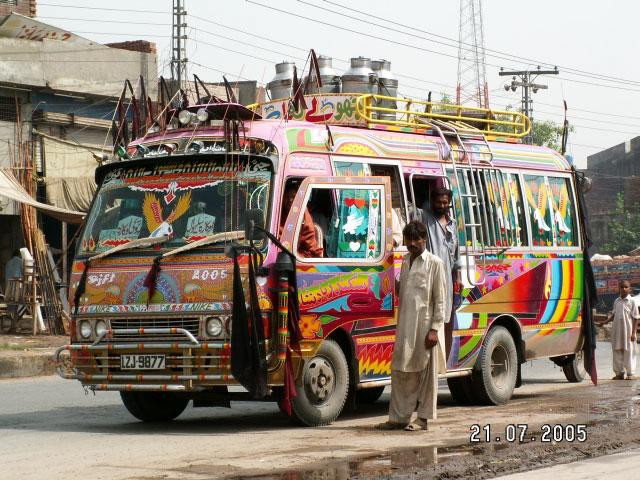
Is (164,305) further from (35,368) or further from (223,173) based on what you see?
(35,368)

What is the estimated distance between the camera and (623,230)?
65312mm

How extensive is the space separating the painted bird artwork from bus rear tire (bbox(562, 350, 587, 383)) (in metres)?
6.70

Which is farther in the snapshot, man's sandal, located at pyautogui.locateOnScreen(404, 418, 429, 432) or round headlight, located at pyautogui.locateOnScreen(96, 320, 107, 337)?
round headlight, located at pyautogui.locateOnScreen(96, 320, 107, 337)

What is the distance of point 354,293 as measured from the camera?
10.3 metres

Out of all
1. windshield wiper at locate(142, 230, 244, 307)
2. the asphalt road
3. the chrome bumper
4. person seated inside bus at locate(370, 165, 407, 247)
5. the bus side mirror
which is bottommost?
the asphalt road

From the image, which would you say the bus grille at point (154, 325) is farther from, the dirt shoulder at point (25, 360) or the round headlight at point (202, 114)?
the dirt shoulder at point (25, 360)

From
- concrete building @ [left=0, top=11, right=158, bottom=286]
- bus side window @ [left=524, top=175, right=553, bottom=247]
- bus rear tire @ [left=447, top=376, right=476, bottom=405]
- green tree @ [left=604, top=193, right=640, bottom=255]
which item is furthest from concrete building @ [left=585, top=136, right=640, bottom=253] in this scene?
bus rear tire @ [left=447, top=376, right=476, bottom=405]

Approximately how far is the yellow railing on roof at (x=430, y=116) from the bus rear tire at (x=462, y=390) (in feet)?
8.44

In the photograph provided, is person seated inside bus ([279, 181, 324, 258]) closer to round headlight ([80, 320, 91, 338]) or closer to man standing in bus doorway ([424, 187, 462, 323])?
man standing in bus doorway ([424, 187, 462, 323])

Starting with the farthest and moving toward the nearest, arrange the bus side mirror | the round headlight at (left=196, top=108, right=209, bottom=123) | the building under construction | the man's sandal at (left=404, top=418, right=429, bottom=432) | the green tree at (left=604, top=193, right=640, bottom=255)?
the green tree at (left=604, top=193, right=640, bottom=255) < the building under construction < the round headlight at (left=196, top=108, right=209, bottom=123) < the man's sandal at (left=404, top=418, right=429, bottom=432) < the bus side mirror

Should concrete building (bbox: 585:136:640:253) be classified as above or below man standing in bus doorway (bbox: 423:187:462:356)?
above

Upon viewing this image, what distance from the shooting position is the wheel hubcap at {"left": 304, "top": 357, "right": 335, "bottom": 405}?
32.6 ft

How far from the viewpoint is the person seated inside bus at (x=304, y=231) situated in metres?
9.97

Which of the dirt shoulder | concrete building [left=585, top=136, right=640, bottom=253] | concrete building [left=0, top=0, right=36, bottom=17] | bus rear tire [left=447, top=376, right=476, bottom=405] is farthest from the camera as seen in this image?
concrete building [left=585, top=136, right=640, bottom=253]
